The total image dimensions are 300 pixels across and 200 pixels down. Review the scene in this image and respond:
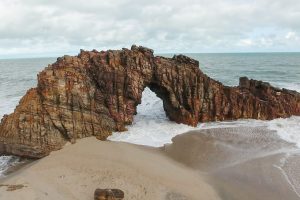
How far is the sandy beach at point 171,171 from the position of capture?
1350cm

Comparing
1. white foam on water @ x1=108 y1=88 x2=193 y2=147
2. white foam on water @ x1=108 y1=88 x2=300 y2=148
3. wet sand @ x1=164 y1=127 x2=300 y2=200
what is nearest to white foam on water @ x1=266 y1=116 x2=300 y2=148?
white foam on water @ x1=108 y1=88 x2=300 y2=148

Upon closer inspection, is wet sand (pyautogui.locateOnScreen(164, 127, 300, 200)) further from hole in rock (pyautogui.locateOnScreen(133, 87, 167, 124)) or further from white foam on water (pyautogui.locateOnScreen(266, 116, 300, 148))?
hole in rock (pyautogui.locateOnScreen(133, 87, 167, 124))

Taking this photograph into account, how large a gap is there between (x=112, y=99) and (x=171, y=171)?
7.44m

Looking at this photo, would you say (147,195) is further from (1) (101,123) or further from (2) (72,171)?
(1) (101,123)

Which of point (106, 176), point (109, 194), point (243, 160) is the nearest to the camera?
point (109, 194)

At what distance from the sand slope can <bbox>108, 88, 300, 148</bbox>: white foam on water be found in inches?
97.0

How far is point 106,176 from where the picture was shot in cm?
1448

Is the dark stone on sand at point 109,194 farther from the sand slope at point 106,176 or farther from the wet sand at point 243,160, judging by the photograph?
the wet sand at point 243,160

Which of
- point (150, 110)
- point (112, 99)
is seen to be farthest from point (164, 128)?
point (150, 110)

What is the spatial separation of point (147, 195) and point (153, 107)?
1584 centimetres

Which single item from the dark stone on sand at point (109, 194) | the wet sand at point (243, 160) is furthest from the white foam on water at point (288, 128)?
the dark stone on sand at point (109, 194)

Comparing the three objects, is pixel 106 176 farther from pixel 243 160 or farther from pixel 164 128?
pixel 164 128

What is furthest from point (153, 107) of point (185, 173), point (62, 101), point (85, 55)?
point (185, 173)

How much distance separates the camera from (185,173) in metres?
15.5
